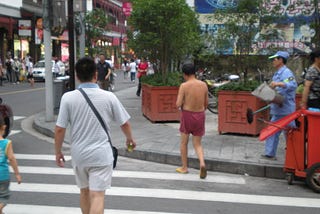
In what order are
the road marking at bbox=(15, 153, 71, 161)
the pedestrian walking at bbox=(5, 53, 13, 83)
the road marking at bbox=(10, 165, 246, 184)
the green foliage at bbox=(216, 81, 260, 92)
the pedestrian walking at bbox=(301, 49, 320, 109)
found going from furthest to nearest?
the pedestrian walking at bbox=(5, 53, 13, 83) < the green foliage at bbox=(216, 81, 260, 92) < the road marking at bbox=(15, 153, 71, 161) < the road marking at bbox=(10, 165, 246, 184) < the pedestrian walking at bbox=(301, 49, 320, 109)

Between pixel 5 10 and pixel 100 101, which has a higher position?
pixel 5 10

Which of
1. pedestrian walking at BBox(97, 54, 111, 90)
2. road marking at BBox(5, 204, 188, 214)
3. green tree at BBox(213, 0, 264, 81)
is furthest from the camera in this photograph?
pedestrian walking at BBox(97, 54, 111, 90)

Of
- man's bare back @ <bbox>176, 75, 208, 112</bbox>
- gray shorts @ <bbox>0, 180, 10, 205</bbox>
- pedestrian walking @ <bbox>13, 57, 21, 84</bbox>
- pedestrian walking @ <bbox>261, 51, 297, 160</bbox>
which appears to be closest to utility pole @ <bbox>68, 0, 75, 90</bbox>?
man's bare back @ <bbox>176, 75, 208, 112</bbox>

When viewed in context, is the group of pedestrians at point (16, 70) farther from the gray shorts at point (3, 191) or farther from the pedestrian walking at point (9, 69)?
the gray shorts at point (3, 191)

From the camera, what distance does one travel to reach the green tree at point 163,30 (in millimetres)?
13117

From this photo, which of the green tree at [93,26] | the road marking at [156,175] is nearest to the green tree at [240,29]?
the road marking at [156,175]

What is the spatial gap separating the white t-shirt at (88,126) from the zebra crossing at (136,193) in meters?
1.66

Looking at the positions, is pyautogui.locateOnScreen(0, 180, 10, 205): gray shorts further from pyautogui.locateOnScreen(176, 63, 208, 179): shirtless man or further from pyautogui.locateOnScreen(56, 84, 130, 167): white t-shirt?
pyautogui.locateOnScreen(176, 63, 208, 179): shirtless man

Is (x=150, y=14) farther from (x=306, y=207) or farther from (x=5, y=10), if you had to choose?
(x=5, y=10)

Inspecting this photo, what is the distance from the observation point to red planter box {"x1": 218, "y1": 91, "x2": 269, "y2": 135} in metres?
10.3

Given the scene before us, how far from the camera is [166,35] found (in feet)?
44.2

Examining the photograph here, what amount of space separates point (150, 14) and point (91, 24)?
9.38 m

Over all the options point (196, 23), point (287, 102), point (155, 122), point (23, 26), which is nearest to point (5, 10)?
point (23, 26)

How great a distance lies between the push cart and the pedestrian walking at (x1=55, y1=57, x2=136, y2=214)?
3.27m
